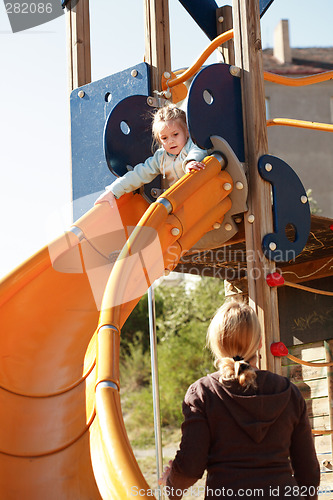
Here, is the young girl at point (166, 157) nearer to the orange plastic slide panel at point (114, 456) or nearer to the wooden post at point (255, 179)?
the wooden post at point (255, 179)

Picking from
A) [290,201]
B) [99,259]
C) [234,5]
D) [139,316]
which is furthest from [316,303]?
[139,316]

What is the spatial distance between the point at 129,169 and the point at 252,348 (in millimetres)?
2124

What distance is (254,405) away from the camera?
1878 mm

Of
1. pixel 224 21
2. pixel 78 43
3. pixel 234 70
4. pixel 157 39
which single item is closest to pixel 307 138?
pixel 224 21

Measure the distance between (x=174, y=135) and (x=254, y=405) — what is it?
6.38 feet

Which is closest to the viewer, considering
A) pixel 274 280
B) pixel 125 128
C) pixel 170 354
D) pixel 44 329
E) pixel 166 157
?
pixel 274 280

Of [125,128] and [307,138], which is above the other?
[125,128]

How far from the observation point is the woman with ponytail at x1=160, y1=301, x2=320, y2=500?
184cm

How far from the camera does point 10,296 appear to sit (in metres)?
3.25

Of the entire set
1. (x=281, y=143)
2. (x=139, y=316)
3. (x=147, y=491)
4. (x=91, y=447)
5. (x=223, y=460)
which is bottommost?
(x=139, y=316)

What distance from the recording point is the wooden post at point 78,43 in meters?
4.48

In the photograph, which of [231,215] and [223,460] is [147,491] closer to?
[223,460]

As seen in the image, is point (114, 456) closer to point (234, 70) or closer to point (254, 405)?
point (254, 405)

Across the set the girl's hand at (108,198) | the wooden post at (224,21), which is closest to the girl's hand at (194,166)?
the girl's hand at (108,198)
